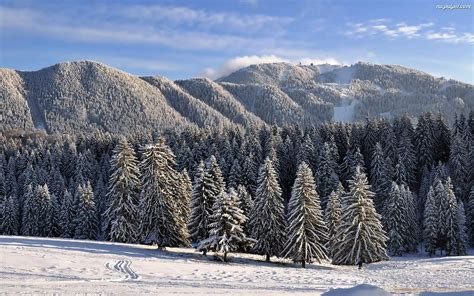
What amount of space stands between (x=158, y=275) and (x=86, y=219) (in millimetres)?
41502

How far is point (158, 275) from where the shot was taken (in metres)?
30.4

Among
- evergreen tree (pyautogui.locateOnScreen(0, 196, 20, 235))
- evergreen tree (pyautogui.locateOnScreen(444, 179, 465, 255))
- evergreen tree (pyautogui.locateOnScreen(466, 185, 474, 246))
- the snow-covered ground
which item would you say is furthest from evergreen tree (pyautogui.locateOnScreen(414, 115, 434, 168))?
evergreen tree (pyautogui.locateOnScreen(0, 196, 20, 235))

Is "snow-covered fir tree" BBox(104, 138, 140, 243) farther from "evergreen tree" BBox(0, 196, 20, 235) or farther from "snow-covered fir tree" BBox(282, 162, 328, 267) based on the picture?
"evergreen tree" BBox(0, 196, 20, 235)

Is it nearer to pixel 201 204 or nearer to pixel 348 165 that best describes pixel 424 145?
pixel 348 165

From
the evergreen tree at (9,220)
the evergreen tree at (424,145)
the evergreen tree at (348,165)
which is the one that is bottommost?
the evergreen tree at (9,220)

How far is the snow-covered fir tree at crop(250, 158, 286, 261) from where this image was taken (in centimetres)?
4619

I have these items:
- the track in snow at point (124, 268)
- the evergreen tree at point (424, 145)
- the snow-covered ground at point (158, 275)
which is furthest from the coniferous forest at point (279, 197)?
the track in snow at point (124, 268)

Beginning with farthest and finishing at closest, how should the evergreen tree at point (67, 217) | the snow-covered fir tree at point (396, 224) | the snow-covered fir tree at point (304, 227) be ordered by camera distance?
the evergreen tree at point (67, 217) < the snow-covered fir tree at point (396, 224) < the snow-covered fir tree at point (304, 227)

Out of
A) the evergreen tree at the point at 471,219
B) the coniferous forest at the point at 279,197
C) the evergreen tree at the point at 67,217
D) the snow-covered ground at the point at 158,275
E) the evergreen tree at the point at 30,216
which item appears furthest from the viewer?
the evergreen tree at the point at 30,216

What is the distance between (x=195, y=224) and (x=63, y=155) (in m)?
88.0

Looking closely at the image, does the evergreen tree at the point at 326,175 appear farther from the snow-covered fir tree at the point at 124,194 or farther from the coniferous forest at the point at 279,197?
the snow-covered fir tree at the point at 124,194

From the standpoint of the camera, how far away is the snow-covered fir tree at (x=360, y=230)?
45.7 metres

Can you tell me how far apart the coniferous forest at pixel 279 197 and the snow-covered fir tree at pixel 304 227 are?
0.37ft

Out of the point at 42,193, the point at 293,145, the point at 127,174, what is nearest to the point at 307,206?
the point at 127,174
